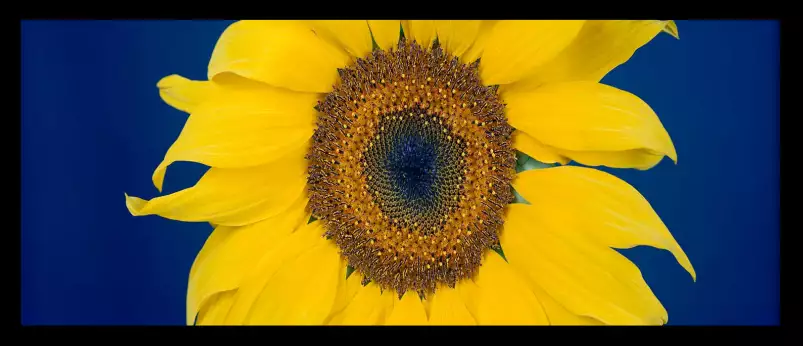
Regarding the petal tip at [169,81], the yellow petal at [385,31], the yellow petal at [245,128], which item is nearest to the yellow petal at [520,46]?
the yellow petal at [385,31]

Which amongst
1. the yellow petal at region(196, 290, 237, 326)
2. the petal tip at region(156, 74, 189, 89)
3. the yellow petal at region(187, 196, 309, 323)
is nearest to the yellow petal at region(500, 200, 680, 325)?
the yellow petal at region(187, 196, 309, 323)

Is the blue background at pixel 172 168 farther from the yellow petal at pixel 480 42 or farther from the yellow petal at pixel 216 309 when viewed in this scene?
the yellow petal at pixel 480 42

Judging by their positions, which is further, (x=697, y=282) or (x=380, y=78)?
Answer: (x=697, y=282)

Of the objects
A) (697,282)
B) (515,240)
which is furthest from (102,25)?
(697,282)

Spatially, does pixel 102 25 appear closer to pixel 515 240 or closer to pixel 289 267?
pixel 289 267

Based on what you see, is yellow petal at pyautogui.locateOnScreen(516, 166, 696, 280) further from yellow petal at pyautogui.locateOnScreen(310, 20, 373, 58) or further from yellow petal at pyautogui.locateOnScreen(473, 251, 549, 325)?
yellow petal at pyautogui.locateOnScreen(310, 20, 373, 58)

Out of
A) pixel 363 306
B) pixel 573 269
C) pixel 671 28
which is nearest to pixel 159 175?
pixel 363 306
